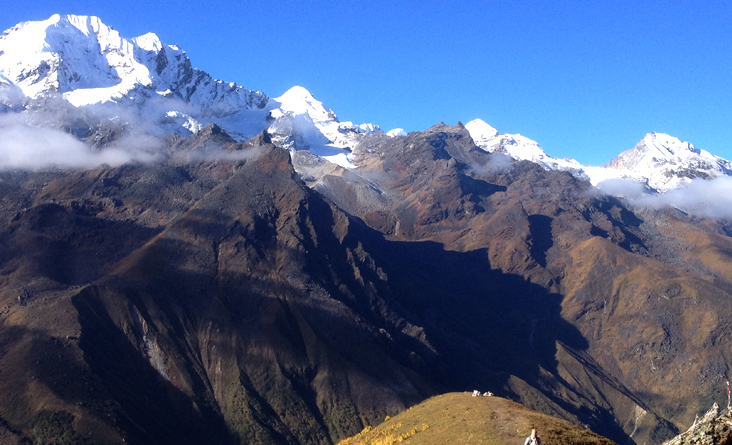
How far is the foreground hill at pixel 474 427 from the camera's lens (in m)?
69.8

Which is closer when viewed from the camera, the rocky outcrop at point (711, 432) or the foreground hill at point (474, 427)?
the rocky outcrop at point (711, 432)

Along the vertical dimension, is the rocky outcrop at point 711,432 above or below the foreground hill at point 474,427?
below

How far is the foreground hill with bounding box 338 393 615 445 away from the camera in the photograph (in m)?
69.8

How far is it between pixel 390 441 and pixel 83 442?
14113cm

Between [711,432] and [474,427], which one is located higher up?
[474,427]

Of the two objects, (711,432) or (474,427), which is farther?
(474,427)

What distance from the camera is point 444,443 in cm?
7981

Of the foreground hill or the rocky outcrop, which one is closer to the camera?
the rocky outcrop

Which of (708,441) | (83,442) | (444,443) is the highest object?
(83,442)

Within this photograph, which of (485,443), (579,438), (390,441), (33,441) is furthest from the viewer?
(33,441)

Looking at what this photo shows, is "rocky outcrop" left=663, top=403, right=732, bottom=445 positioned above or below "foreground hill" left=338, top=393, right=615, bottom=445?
below

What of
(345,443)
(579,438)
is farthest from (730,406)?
(345,443)

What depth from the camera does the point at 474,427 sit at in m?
83.4

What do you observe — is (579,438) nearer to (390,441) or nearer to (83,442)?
(390,441)
